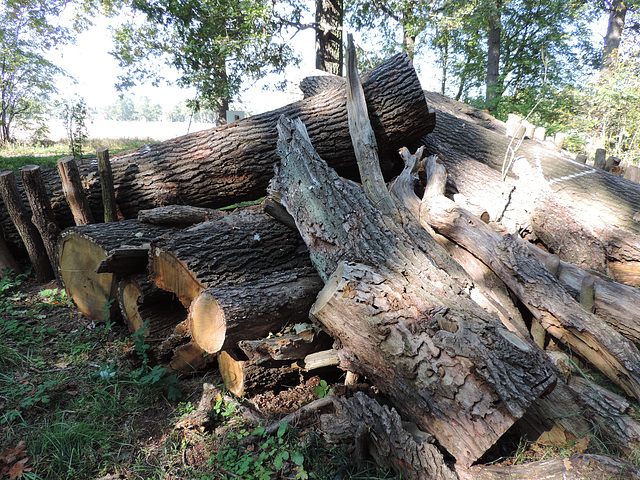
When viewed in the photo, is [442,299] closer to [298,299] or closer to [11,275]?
[298,299]

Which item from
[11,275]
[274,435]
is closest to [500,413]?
[274,435]

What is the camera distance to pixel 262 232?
3.19 meters

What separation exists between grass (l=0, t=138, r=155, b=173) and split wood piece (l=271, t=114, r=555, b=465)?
20.8 ft

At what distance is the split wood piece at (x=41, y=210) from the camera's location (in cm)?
368

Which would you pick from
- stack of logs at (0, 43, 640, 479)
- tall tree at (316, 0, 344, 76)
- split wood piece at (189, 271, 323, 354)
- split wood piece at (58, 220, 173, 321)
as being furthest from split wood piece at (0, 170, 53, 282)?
tall tree at (316, 0, 344, 76)

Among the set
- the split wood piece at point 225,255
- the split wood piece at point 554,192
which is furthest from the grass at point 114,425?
the split wood piece at point 554,192

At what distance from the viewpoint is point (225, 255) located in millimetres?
2828

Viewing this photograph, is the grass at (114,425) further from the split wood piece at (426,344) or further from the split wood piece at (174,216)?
the split wood piece at (174,216)

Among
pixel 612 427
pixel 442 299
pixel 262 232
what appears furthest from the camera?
pixel 262 232

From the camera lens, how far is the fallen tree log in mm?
4082

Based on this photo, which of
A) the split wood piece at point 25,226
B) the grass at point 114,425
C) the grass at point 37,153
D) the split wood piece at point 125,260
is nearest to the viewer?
the grass at point 114,425

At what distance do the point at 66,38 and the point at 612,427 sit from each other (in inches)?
815

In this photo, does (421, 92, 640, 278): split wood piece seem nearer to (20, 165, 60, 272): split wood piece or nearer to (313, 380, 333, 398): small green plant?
(313, 380, 333, 398): small green plant

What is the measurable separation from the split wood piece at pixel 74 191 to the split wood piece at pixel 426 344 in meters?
3.10
